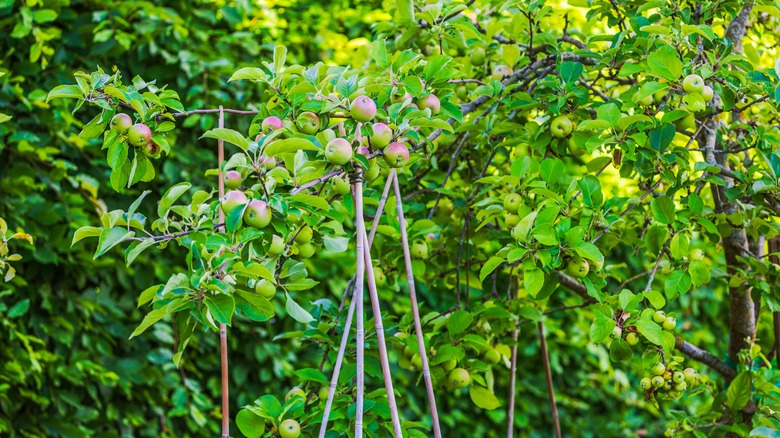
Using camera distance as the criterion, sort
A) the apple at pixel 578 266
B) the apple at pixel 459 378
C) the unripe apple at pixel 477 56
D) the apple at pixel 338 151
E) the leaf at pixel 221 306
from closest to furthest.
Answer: the leaf at pixel 221 306 < the apple at pixel 338 151 < the apple at pixel 578 266 < the apple at pixel 459 378 < the unripe apple at pixel 477 56

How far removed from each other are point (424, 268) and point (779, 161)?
63cm

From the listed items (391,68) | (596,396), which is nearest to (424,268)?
(391,68)

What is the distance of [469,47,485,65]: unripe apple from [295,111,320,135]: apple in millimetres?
594

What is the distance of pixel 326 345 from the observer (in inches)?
52.4

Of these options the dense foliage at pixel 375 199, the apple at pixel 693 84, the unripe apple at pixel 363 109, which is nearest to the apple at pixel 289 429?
the dense foliage at pixel 375 199

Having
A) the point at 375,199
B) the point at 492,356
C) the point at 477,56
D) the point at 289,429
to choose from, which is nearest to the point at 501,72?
the point at 477,56

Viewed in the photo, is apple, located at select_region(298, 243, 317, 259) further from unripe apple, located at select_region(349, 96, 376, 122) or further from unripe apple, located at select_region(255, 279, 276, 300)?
unripe apple, located at select_region(349, 96, 376, 122)

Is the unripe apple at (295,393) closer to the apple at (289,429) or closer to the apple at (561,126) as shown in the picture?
the apple at (289,429)

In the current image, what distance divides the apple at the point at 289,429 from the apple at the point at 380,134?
40cm

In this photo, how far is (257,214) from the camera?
0.92 m

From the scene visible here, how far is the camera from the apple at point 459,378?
→ 1328 millimetres

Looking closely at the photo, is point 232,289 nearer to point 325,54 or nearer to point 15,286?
point 15,286

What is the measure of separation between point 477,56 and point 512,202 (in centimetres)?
52

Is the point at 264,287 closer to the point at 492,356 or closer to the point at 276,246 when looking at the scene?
the point at 276,246
